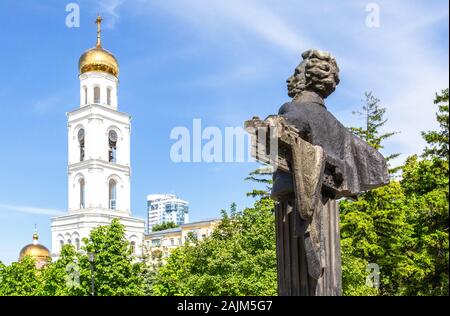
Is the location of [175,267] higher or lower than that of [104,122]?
lower

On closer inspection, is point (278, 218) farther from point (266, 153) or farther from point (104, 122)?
point (104, 122)

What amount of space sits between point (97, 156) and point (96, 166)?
5.29 ft

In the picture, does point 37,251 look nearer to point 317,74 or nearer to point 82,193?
point 82,193

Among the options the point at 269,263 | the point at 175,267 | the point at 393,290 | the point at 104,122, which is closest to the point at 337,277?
the point at 269,263

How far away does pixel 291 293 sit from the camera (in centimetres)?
547

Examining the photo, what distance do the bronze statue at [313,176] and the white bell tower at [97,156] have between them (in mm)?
65648

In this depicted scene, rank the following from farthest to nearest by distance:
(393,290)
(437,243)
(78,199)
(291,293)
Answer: (78,199)
(393,290)
(437,243)
(291,293)

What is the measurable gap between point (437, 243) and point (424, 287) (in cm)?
283

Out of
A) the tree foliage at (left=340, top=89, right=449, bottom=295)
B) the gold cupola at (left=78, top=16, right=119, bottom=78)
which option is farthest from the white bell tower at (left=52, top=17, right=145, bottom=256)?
the tree foliage at (left=340, top=89, right=449, bottom=295)

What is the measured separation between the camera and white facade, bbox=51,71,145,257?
71062 mm

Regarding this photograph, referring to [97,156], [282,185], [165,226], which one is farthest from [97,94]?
[282,185]

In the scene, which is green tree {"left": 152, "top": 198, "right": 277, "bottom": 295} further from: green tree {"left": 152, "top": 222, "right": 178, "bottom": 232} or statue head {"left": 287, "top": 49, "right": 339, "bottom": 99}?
green tree {"left": 152, "top": 222, "right": 178, "bottom": 232}

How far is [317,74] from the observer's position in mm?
5832

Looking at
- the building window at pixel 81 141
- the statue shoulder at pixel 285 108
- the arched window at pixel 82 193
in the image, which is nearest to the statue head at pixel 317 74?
the statue shoulder at pixel 285 108
